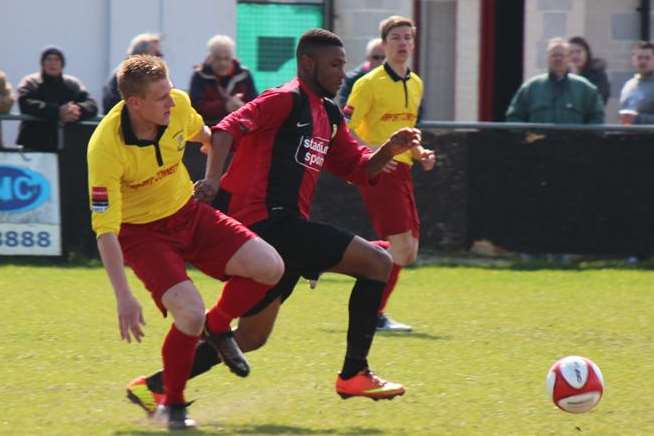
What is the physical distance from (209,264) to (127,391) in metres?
0.73

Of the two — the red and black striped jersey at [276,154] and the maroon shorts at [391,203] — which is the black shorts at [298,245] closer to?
the red and black striped jersey at [276,154]

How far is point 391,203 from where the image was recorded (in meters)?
10.2

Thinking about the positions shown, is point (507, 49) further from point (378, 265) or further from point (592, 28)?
point (378, 265)

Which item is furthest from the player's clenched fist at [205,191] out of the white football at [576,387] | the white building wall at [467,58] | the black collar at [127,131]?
the white building wall at [467,58]

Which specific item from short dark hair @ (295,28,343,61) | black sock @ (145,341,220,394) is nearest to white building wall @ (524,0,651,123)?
short dark hair @ (295,28,343,61)

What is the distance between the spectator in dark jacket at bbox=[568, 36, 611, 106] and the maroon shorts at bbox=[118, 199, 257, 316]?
8.52 metres

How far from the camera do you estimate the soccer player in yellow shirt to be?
6.88 metres

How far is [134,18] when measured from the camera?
18.2m

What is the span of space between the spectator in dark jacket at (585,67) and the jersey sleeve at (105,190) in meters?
9.03

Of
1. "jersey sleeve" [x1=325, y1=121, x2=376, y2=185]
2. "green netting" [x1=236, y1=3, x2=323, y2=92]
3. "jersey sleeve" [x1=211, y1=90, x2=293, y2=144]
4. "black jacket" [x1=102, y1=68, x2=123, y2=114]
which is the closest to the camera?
"jersey sleeve" [x1=211, y1=90, x2=293, y2=144]

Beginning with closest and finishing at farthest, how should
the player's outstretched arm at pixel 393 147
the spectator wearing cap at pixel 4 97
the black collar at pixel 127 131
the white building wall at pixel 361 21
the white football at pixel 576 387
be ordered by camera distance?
the black collar at pixel 127 131 → the white football at pixel 576 387 → the player's outstretched arm at pixel 393 147 → the spectator wearing cap at pixel 4 97 → the white building wall at pixel 361 21

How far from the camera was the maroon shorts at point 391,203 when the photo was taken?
1019 cm

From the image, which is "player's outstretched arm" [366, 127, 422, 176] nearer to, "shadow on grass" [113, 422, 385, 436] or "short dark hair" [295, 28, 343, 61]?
"short dark hair" [295, 28, 343, 61]

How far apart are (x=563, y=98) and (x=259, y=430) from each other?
26.0 ft
